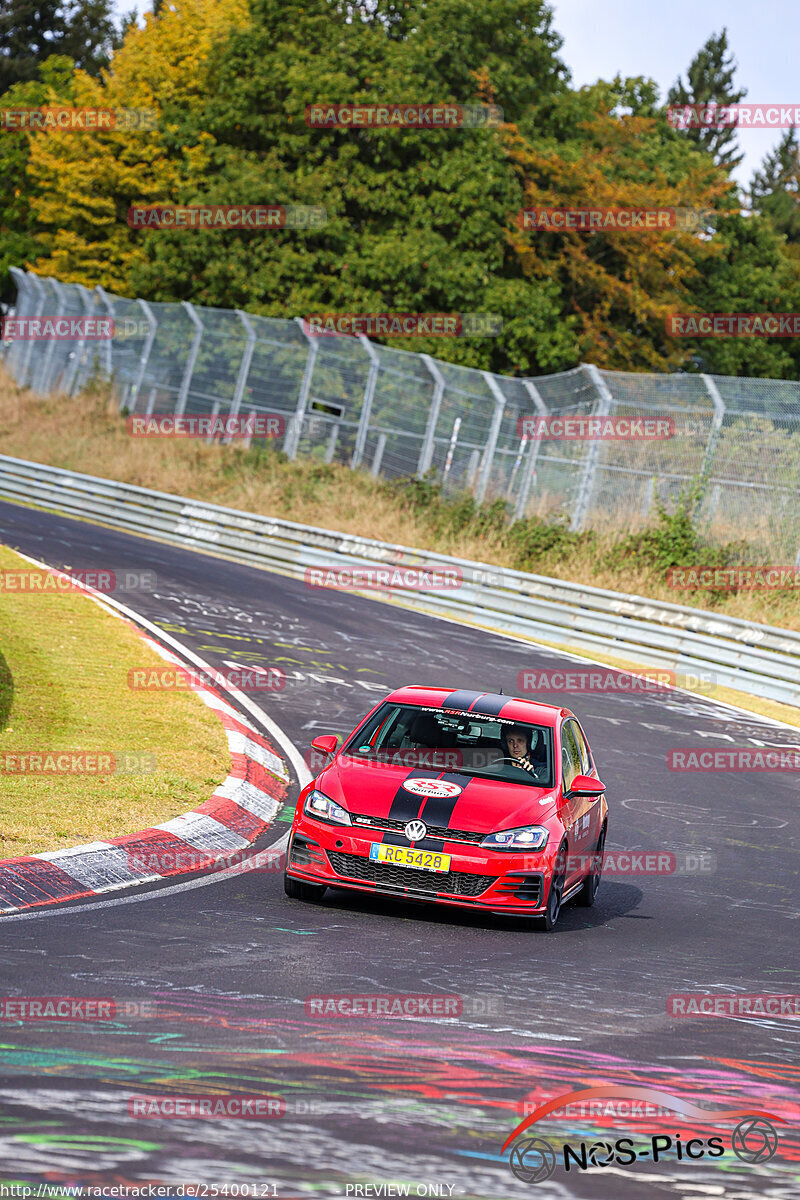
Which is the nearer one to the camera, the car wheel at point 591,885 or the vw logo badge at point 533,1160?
the vw logo badge at point 533,1160

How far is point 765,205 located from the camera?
81.2 m

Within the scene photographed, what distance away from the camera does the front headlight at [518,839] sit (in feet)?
27.8

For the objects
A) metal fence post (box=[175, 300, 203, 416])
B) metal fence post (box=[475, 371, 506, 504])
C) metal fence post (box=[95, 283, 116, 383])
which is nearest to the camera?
metal fence post (box=[475, 371, 506, 504])

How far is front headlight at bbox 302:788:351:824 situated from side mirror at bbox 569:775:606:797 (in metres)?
1.48

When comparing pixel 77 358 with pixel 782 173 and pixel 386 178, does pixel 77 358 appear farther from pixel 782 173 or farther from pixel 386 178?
pixel 782 173

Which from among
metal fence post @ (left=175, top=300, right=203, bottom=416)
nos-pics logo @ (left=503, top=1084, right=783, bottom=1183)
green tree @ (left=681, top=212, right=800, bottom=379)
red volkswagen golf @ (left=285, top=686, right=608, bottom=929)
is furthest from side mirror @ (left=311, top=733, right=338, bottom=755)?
green tree @ (left=681, top=212, right=800, bottom=379)

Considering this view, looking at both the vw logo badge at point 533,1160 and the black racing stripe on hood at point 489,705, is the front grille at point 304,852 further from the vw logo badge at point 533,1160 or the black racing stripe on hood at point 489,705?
the vw logo badge at point 533,1160

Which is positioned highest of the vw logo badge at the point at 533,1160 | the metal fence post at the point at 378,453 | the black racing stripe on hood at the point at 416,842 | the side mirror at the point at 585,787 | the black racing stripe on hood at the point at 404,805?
the metal fence post at the point at 378,453

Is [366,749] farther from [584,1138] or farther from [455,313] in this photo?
[455,313]

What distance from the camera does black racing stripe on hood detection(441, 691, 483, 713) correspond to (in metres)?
9.83

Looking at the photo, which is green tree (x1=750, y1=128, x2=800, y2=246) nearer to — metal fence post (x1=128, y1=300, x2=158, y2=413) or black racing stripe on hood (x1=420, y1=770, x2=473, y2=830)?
metal fence post (x1=128, y1=300, x2=158, y2=413)

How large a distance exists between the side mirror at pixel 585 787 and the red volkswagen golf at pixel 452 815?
1 cm

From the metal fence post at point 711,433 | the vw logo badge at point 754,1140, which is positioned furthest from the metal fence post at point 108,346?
the vw logo badge at point 754,1140

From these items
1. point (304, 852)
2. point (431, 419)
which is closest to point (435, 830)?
point (304, 852)
